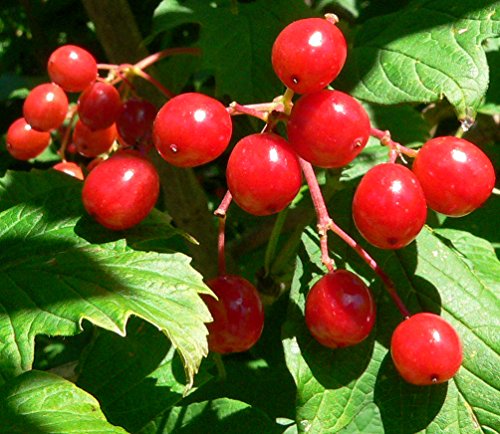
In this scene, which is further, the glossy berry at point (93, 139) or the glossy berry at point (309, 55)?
the glossy berry at point (93, 139)

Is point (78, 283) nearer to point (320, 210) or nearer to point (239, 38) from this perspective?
point (320, 210)

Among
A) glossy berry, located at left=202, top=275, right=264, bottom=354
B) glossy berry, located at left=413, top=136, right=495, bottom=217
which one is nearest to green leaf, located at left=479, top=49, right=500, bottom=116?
glossy berry, located at left=413, top=136, right=495, bottom=217

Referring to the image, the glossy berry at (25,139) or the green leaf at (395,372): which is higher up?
the glossy berry at (25,139)

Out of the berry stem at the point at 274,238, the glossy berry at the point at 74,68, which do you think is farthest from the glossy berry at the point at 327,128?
the glossy berry at the point at 74,68

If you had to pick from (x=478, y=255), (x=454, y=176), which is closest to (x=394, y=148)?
(x=454, y=176)

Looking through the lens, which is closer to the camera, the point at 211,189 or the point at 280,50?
the point at 280,50

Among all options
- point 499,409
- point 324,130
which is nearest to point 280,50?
point 324,130

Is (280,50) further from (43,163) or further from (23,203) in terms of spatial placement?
(43,163)

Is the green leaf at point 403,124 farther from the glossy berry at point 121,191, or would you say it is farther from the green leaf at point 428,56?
the glossy berry at point 121,191
